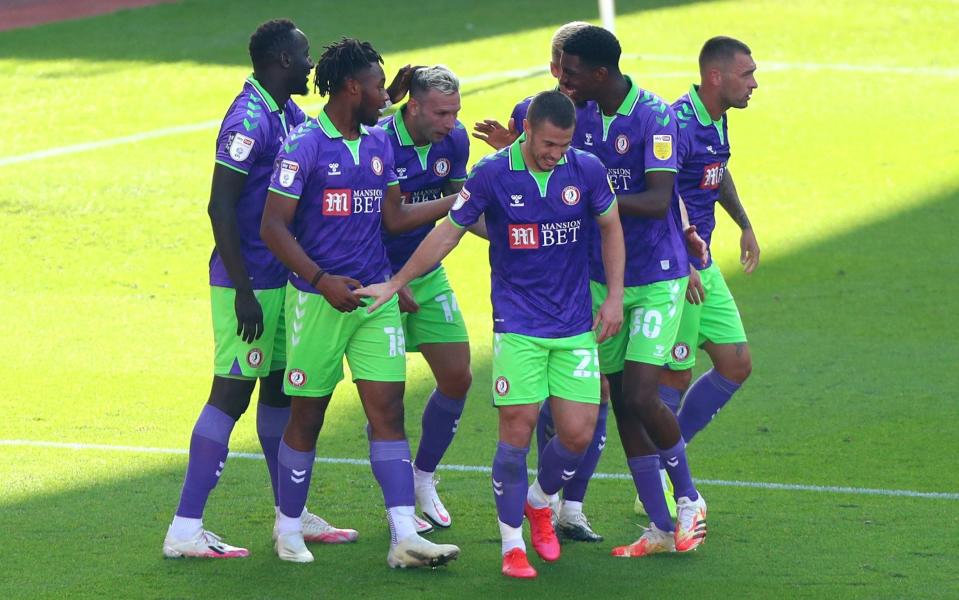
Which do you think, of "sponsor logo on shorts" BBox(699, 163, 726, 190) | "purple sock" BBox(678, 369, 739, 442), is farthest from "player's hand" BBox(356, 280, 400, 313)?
"purple sock" BBox(678, 369, 739, 442)

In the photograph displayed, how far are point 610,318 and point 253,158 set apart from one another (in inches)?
68.5

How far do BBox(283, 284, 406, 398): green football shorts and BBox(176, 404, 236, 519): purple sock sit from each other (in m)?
0.45

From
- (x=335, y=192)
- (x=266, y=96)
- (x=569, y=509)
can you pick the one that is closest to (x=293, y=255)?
(x=335, y=192)

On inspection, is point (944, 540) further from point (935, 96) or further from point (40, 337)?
point (935, 96)

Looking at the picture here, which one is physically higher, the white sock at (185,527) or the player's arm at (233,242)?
the player's arm at (233,242)

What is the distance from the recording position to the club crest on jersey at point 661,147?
23.2ft

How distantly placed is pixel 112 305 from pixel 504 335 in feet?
22.6

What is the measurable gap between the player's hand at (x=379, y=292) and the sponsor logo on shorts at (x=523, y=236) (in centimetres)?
56

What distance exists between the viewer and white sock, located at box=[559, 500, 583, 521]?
7469 mm

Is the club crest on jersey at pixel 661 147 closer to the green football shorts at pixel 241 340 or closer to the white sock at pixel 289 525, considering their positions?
the green football shorts at pixel 241 340

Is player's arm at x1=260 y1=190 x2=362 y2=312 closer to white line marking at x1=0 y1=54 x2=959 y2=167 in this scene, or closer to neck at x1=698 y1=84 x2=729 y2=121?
neck at x1=698 y1=84 x2=729 y2=121

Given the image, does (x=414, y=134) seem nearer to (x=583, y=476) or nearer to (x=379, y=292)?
(x=379, y=292)

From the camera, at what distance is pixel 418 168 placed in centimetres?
779

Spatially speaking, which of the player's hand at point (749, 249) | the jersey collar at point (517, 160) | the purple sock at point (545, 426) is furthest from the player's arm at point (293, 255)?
the player's hand at point (749, 249)
